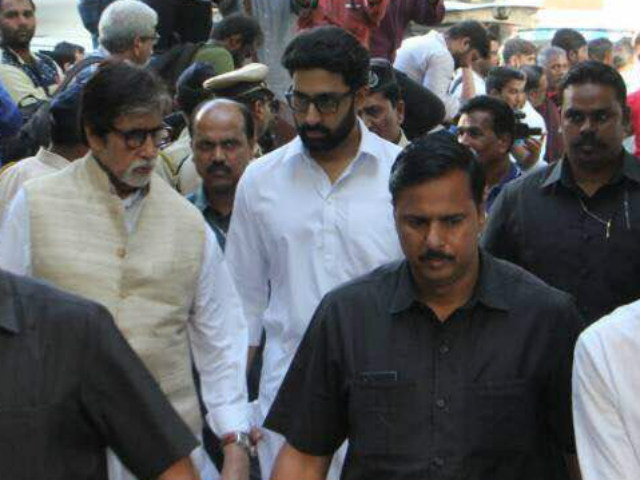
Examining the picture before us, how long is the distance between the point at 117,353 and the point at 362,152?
7.82 feet

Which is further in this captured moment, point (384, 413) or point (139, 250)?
point (139, 250)

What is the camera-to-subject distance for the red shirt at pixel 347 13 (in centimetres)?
998

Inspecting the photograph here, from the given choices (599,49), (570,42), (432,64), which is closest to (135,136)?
(432,64)

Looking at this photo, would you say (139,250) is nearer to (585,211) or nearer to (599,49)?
(585,211)

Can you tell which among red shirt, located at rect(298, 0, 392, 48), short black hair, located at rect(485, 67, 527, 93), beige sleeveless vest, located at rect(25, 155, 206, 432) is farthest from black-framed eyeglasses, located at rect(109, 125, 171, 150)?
short black hair, located at rect(485, 67, 527, 93)

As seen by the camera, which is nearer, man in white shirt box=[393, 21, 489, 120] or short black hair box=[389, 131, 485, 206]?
short black hair box=[389, 131, 485, 206]

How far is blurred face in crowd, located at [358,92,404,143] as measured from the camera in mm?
7355

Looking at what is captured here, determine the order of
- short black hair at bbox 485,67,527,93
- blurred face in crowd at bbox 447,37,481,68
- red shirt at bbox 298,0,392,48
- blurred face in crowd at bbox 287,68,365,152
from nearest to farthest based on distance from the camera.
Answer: blurred face in crowd at bbox 287,68,365,152, red shirt at bbox 298,0,392,48, short black hair at bbox 485,67,527,93, blurred face in crowd at bbox 447,37,481,68

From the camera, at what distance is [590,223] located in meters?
5.74

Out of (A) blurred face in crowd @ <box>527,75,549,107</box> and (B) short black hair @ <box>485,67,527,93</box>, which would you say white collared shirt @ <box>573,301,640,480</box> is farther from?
(A) blurred face in crowd @ <box>527,75,549,107</box>

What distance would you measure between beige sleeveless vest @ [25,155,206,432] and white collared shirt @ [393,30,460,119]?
242 inches

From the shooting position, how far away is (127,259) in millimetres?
4926

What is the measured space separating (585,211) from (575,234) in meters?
0.12

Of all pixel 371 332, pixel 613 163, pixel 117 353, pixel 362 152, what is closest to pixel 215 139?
pixel 362 152
